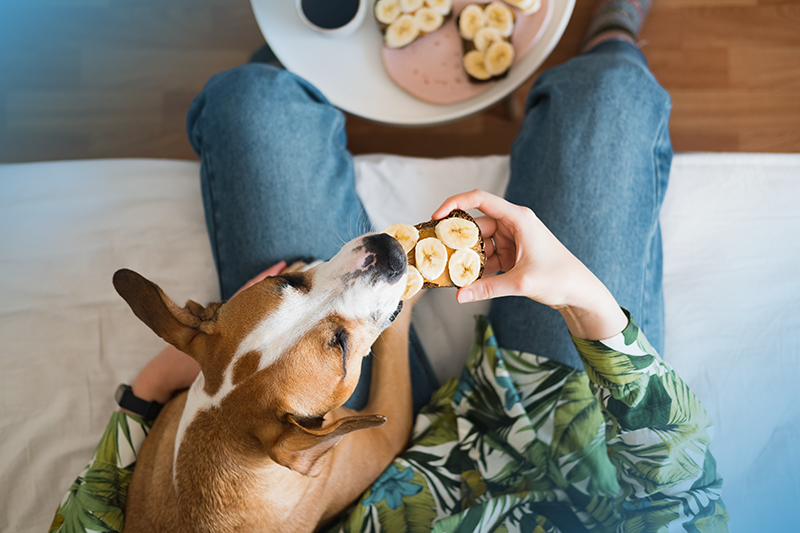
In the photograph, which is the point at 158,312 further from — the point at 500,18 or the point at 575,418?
the point at 500,18

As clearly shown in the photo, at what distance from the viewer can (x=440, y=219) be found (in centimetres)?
156

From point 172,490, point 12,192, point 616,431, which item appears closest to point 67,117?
point 12,192

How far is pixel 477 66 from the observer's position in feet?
6.59

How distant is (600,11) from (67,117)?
10.7ft

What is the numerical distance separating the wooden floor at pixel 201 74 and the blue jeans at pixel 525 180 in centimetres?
92

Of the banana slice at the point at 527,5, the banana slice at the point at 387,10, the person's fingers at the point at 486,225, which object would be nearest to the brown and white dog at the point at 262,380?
the person's fingers at the point at 486,225

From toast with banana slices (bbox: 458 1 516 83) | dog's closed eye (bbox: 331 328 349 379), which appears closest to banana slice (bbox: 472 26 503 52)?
toast with banana slices (bbox: 458 1 516 83)

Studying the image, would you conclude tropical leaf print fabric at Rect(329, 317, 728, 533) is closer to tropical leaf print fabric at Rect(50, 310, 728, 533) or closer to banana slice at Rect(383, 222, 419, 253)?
tropical leaf print fabric at Rect(50, 310, 728, 533)

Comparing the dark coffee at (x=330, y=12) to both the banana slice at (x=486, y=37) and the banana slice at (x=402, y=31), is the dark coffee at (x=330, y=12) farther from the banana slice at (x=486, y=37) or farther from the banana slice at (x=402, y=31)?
the banana slice at (x=486, y=37)

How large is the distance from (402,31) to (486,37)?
34 centimetres

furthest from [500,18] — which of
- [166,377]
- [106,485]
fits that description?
[106,485]

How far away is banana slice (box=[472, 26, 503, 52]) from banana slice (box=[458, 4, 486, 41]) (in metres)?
0.04

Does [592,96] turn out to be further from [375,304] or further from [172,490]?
[172,490]

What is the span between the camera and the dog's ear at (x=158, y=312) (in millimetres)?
1370
